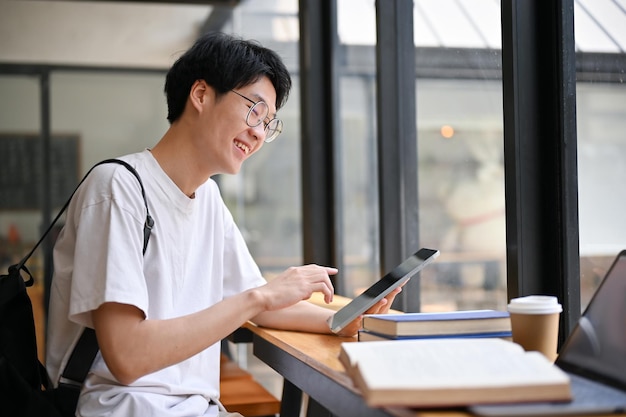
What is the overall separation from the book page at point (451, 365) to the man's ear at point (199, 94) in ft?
2.76

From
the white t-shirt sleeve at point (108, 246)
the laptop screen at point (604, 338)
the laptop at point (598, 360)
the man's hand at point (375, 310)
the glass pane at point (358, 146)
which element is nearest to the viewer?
the laptop at point (598, 360)

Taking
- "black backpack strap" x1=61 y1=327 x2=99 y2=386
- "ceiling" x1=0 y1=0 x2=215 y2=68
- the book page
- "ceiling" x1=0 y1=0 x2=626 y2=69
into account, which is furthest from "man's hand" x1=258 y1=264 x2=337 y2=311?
"ceiling" x1=0 y1=0 x2=215 y2=68

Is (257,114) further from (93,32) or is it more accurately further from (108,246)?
(93,32)

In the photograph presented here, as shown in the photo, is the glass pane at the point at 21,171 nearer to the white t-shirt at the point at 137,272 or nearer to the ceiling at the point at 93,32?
the ceiling at the point at 93,32

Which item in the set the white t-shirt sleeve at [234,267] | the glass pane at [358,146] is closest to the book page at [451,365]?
the white t-shirt sleeve at [234,267]

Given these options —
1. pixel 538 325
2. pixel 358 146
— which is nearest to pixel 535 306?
pixel 538 325

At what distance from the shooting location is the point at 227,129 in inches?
68.8

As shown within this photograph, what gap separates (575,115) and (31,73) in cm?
345

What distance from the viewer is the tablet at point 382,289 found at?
60.9 inches

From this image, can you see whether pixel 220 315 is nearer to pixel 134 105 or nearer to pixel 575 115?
pixel 575 115

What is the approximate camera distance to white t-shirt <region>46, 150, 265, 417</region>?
58.1 inches

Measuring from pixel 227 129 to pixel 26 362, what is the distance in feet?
2.08

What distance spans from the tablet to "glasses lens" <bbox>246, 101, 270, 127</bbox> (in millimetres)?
460

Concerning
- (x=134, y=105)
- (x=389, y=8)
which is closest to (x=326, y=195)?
(x=389, y=8)
